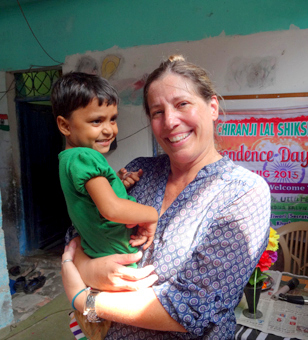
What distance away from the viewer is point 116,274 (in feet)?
3.40

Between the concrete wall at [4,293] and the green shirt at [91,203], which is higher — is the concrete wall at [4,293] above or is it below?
below

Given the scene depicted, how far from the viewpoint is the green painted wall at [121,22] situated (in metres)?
2.97

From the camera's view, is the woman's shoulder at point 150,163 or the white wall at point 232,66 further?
the white wall at point 232,66

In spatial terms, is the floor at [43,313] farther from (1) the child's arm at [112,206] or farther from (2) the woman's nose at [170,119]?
(2) the woman's nose at [170,119]

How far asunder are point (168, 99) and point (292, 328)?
1228mm

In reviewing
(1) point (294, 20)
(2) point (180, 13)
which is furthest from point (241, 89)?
(2) point (180, 13)

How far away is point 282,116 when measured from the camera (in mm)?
2986

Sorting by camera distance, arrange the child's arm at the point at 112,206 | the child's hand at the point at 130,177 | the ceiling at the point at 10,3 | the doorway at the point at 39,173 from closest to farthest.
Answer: the child's arm at the point at 112,206, the child's hand at the point at 130,177, the ceiling at the point at 10,3, the doorway at the point at 39,173

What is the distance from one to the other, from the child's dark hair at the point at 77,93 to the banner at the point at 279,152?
1.96 meters

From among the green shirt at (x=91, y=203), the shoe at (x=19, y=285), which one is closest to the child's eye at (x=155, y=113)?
the green shirt at (x=91, y=203)

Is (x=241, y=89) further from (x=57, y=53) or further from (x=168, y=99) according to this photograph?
(x=57, y=53)

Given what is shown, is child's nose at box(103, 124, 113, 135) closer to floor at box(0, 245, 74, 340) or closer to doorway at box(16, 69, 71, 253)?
floor at box(0, 245, 74, 340)

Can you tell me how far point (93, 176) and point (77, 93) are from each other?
0.38 meters

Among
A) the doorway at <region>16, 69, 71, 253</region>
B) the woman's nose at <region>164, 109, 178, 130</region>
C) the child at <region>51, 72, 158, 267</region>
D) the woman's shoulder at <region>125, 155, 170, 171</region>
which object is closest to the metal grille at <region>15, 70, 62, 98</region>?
the doorway at <region>16, 69, 71, 253</region>
